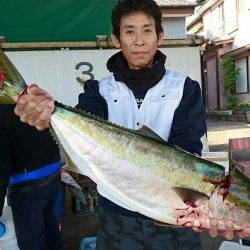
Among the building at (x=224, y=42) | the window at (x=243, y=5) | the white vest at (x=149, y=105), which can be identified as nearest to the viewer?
the white vest at (x=149, y=105)

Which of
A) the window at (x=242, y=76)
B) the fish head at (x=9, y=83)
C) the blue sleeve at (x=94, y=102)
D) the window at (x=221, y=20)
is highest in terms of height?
the window at (x=221, y=20)

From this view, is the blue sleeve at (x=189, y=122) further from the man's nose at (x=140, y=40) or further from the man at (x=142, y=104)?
the man's nose at (x=140, y=40)

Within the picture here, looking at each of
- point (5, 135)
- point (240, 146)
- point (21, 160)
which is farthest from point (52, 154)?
point (240, 146)

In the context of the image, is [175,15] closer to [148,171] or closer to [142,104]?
[142,104]

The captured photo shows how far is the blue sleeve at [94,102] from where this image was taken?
2594 mm

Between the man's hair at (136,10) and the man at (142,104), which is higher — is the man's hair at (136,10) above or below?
above

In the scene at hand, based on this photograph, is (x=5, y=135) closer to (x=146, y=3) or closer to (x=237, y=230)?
(x=146, y=3)

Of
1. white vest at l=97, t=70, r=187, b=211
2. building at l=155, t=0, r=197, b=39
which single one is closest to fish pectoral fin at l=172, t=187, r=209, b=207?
white vest at l=97, t=70, r=187, b=211

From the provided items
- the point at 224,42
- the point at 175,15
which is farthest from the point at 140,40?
the point at 224,42

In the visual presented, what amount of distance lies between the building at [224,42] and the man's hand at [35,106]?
20.9m

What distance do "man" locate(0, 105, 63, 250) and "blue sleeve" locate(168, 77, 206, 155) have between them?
1.44m

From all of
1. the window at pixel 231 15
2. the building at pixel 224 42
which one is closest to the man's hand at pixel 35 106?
the building at pixel 224 42

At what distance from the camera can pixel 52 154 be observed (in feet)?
12.1

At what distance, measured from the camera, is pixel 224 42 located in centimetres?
2494
